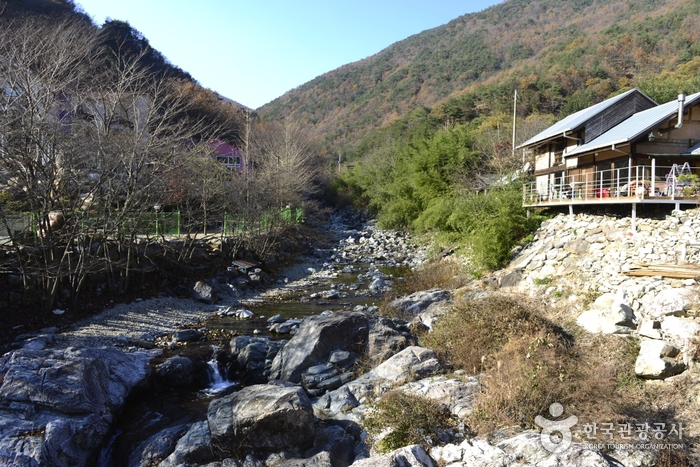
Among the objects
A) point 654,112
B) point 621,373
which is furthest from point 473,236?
point 621,373

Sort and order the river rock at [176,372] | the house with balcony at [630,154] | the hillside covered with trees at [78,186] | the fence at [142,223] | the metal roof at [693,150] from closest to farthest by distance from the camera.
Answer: the river rock at [176,372], the hillside covered with trees at [78,186], the fence at [142,223], the house with balcony at [630,154], the metal roof at [693,150]

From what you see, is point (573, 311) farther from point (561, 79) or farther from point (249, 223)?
point (561, 79)

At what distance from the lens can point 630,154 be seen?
1372 centimetres

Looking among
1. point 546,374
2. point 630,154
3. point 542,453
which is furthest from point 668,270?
point 542,453

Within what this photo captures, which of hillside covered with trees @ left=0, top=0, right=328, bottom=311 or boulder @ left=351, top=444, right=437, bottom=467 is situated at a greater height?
hillside covered with trees @ left=0, top=0, right=328, bottom=311

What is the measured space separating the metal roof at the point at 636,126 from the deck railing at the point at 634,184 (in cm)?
95

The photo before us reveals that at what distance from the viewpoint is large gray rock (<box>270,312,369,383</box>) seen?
8742 mm

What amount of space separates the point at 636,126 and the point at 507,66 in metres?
64.2

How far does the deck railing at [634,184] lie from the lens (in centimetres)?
1118

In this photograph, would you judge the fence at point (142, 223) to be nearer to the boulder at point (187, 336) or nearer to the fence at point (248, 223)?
the fence at point (248, 223)

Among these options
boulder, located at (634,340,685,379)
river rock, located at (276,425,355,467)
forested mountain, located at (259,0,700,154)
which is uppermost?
forested mountain, located at (259,0,700,154)

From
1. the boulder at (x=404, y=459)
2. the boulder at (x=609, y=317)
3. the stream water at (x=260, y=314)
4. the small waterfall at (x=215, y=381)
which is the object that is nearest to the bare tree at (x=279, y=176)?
the stream water at (x=260, y=314)

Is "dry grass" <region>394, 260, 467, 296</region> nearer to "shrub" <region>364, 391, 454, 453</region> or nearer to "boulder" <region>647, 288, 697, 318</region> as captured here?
"boulder" <region>647, 288, 697, 318</region>

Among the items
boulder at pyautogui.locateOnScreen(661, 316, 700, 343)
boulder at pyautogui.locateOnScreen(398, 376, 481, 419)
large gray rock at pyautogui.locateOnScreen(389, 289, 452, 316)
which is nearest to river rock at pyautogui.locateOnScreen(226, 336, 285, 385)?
boulder at pyautogui.locateOnScreen(398, 376, 481, 419)
